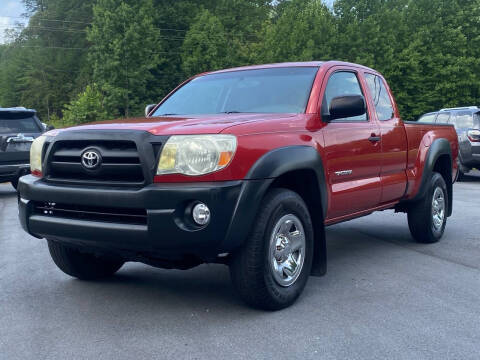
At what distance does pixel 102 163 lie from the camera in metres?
4.06

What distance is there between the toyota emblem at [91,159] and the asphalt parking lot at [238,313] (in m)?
1.06

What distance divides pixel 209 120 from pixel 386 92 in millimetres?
2911

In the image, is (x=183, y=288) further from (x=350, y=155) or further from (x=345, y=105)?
(x=345, y=105)

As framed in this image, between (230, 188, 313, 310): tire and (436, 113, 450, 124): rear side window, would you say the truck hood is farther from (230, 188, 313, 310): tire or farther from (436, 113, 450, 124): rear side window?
(436, 113, 450, 124): rear side window

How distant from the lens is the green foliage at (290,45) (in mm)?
44938

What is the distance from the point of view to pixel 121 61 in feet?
153

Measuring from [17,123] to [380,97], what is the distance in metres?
8.95

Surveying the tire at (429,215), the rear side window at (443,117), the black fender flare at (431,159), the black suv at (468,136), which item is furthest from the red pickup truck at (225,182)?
the rear side window at (443,117)

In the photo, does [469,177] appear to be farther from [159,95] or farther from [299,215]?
[159,95]

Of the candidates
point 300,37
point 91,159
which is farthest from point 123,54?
point 91,159

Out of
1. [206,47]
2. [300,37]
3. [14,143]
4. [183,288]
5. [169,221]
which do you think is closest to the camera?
[169,221]

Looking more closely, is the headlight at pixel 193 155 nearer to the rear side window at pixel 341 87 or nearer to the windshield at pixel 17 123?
the rear side window at pixel 341 87

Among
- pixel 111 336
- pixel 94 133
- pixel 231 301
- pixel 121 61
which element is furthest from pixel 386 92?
pixel 121 61

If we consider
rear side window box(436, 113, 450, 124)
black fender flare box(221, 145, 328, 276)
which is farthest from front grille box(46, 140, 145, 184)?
rear side window box(436, 113, 450, 124)
